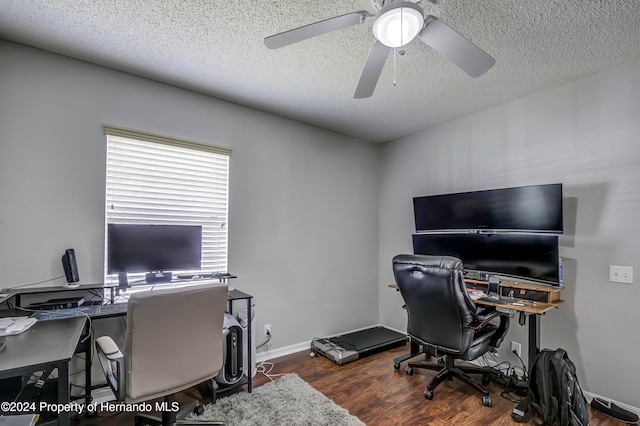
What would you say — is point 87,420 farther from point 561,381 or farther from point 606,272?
point 606,272

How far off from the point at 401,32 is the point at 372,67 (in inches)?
11.8

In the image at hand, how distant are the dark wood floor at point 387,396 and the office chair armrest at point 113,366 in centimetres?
71

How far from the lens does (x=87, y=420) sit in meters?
2.00

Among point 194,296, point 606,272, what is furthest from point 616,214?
point 194,296

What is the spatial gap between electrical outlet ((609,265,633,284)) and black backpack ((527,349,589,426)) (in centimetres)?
73

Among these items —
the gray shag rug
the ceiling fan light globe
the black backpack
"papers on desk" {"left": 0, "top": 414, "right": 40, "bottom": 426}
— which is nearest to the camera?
"papers on desk" {"left": 0, "top": 414, "right": 40, "bottom": 426}

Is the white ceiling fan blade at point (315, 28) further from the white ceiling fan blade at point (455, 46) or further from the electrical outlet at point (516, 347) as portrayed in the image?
the electrical outlet at point (516, 347)

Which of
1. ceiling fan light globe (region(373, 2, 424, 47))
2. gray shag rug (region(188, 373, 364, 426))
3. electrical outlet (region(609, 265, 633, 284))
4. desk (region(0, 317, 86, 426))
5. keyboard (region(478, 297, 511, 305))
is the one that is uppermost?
ceiling fan light globe (region(373, 2, 424, 47))

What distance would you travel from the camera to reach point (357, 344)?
3.20 m

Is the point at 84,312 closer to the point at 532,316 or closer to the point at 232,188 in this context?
the point at 232,188

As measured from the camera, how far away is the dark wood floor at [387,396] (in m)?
2.03

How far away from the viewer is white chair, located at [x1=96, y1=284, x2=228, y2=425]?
1486mm

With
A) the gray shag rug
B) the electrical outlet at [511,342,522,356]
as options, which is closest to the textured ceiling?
the electrical outlet at [511,342,522,356]

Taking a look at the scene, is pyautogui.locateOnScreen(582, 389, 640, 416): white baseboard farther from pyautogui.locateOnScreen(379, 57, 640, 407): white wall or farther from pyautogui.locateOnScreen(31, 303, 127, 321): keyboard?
pyautogui.locateOnScreen(31, 303, 127, 321): keyboard
